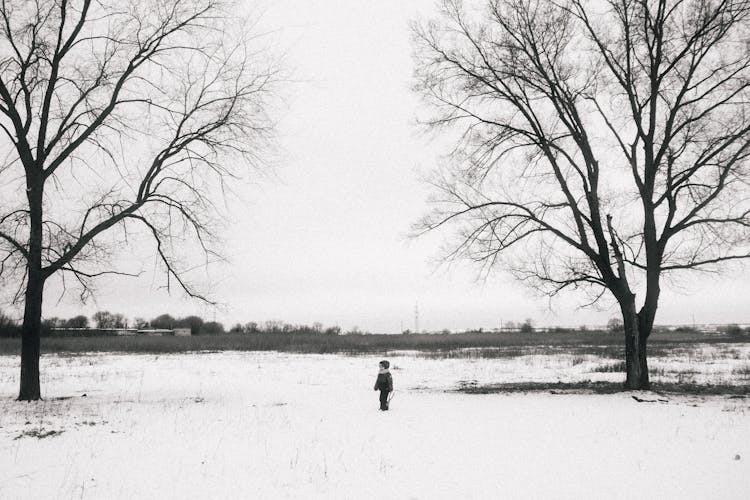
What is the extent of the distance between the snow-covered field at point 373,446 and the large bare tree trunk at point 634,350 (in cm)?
124

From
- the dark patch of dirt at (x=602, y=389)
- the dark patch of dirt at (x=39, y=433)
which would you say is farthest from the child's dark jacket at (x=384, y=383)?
the dark patch of dirt at (x=39, y=433)

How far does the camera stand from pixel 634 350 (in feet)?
46.4

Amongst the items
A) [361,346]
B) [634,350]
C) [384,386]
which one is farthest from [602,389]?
[361,346]

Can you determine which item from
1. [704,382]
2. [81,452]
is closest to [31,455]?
[81,452]

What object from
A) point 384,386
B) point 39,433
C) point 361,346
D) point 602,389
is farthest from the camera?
point 361,346

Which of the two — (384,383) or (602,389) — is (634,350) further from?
A: (384,383)

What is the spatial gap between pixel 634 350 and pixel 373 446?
936 cm

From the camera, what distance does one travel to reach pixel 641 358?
14016 mm

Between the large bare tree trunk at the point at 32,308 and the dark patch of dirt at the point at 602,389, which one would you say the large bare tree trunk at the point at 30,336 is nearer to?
the large bare tree trunk at the point at 32,308

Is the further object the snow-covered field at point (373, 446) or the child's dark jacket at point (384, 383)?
the child's dark jacket at point (384, 383)

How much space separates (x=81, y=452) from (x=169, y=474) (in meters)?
1.93

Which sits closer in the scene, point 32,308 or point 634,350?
point 32,308

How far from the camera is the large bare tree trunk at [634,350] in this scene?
1398cm

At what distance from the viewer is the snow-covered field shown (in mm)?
6156
